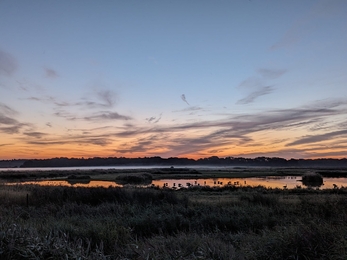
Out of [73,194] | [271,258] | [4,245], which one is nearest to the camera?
[4,245]

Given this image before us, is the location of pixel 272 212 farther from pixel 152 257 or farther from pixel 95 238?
pixel 152 257

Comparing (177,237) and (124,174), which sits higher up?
(124,174)

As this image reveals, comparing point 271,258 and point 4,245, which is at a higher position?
point 4,245

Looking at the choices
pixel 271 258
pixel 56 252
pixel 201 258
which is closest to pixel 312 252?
pixel 271 258

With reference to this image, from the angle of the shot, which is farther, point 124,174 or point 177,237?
point 124,174

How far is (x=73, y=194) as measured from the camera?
64.2ft

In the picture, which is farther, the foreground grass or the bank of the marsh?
the bank of the marsh

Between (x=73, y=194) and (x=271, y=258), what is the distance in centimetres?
1602

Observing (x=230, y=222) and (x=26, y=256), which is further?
(x=230, y=222)

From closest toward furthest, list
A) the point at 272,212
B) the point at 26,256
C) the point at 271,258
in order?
the point at 26,256 < the point at 271,258 < the point at 272,212

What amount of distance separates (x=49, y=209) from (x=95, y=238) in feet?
25.2

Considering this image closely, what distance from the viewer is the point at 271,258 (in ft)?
20.0

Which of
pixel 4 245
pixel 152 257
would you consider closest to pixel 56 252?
pixel 4 245

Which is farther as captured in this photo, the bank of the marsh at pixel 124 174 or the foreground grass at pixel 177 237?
the bank of the marsh at pixel 124 174
